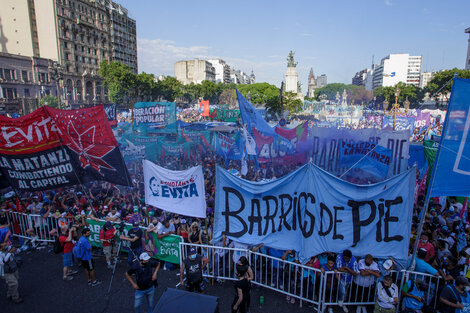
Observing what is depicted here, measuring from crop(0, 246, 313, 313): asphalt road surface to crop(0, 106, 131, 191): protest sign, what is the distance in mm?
2142

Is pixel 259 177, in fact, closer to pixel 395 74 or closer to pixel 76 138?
pixel 76 138

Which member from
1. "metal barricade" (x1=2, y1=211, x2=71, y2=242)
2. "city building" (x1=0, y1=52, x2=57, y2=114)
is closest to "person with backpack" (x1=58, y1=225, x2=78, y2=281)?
"metal barricade" (x1=2, y1=211, x2=71, y2=242)

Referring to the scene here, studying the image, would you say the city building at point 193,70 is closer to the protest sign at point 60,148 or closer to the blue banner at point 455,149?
the protest sign at point 60,148

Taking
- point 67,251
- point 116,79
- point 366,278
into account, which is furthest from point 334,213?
point 116,79

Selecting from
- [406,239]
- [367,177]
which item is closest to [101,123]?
[406,239]

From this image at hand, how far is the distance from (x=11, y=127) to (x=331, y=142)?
374 inches

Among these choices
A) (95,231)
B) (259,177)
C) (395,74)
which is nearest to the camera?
(95,231)

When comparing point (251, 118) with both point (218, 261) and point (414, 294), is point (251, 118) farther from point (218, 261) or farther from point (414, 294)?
point (414, 294)

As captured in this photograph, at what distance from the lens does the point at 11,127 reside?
7141 mm

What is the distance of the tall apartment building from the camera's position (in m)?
50.6

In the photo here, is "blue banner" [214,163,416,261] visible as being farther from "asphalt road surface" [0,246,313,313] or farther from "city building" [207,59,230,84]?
"city building" [207,59,230,84]

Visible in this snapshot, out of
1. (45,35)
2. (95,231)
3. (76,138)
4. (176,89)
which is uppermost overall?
(45,35)

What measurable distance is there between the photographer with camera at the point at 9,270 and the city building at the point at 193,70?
365ft

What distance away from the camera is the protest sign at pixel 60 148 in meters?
6.93
